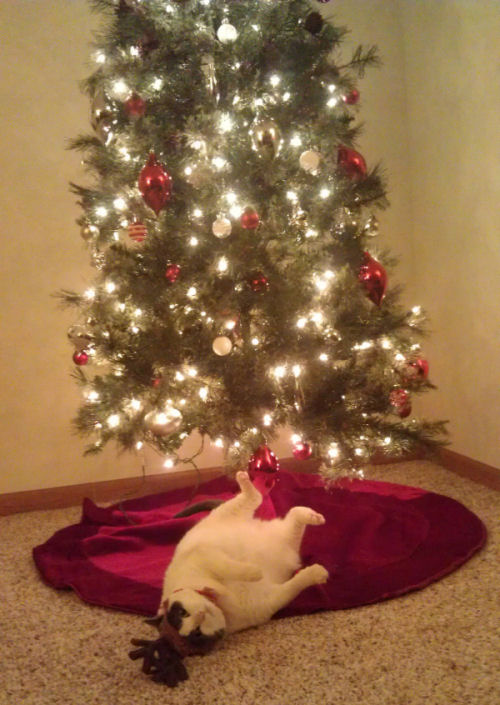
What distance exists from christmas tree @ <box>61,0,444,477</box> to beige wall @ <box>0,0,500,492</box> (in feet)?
2.06

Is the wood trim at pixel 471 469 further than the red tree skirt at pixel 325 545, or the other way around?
the wood trim at pixel 471 469

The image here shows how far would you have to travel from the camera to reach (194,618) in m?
1.05

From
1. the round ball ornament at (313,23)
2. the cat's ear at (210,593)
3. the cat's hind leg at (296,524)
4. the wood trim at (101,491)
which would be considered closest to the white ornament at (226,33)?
the round ball ornament at (313,23)

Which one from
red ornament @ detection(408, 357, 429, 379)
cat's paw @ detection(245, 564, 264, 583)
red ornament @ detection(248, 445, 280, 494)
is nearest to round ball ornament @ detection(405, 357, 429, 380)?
red ornament @ detection(408, 357, 429, 379)

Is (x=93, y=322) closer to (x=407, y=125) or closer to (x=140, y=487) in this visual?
(x=140, y=487)

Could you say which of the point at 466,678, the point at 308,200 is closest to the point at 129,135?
the point at 308,200

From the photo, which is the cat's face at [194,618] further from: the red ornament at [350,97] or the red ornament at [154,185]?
the red ornament at [350,97]

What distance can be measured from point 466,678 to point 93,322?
1125 millimetres

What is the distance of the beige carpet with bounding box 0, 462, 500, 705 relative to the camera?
39.3 inches

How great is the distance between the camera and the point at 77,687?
3.43 ft

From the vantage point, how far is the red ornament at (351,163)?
5.02 ft

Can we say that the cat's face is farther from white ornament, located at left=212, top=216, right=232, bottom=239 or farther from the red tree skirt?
white ornament, located at left=212, top=216, right=232, bottom=239

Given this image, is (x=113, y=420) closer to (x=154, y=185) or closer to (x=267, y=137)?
(x=154, y=185)

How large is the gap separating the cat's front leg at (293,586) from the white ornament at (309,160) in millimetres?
923
